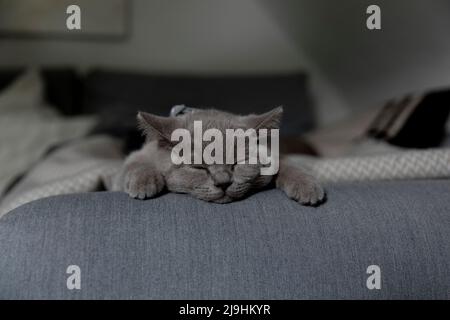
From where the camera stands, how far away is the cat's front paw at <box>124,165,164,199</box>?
0.92m

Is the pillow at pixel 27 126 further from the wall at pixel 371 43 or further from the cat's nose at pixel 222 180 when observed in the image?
the wall at pixel 371 43

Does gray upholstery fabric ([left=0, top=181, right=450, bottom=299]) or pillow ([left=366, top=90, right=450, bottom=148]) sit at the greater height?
pillow ([left=366, top=90, right=450, bottom=148])

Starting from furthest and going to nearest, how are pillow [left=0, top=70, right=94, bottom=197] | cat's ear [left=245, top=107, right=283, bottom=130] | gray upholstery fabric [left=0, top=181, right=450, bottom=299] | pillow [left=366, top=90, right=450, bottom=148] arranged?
1. pillow [left=0, top=70, right=94, bottom=197]
2. pillow [left=366, top=90, right=450, bottom=148]
3. cat's ear [left=245, top=107, right=283, bottom=130]
4. gray upholstery fabric [left=0, top=181, right=450, bottom=299]

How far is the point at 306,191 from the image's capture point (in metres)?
0.93

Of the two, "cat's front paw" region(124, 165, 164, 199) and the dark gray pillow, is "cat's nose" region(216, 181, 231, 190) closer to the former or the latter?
"cat's front paw" region(124, 165, 164, 199)

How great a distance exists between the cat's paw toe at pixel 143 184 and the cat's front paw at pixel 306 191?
26cm

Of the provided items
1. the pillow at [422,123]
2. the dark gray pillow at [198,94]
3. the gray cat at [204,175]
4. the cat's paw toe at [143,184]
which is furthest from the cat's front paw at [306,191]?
the dark gray pillow at [198,94]

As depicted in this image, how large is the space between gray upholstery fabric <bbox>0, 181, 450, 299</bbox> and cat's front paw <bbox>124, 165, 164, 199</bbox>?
0.02 m

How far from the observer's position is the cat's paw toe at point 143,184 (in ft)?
3.03

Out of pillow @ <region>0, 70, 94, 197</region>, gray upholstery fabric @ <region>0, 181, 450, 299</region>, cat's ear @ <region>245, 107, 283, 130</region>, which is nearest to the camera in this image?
gray upholstery fabric @ <region>0, 181, 450, 299</region>

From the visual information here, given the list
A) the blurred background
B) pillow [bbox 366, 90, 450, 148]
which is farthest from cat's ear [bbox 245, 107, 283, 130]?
the blurred background

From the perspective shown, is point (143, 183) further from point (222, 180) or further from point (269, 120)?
point (269, 120)

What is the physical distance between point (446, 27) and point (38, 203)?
6.56 ft
